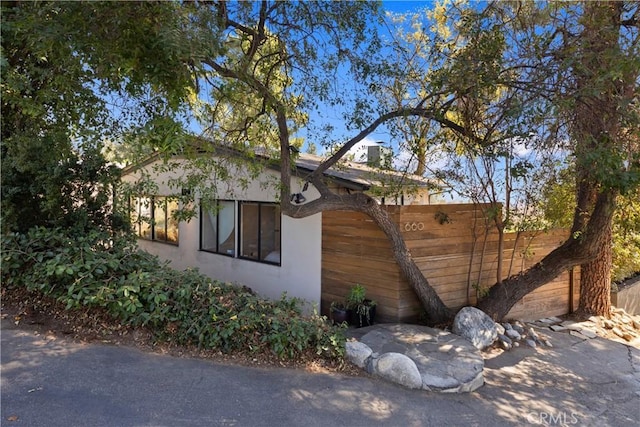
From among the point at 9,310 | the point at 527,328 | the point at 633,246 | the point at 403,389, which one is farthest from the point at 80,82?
the point at 633,246

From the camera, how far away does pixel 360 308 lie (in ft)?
21.5

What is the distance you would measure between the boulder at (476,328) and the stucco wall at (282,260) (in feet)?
8.08

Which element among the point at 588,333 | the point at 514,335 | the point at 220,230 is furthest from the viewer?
the point at 220,230

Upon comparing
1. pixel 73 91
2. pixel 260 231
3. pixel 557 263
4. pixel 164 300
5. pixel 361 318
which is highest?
pixel 73 91

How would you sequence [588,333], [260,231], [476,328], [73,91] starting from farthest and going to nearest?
[260,231] < [588,333] < [476,328] < [73,91]

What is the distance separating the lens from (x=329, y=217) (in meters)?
7.30

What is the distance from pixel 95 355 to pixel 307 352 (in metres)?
2.25

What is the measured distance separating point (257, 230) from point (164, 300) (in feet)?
12.6

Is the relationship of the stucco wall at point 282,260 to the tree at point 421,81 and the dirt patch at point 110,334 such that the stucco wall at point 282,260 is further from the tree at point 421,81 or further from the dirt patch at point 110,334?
the dirt patch at point 110,334

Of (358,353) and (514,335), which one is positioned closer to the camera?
(358,353)

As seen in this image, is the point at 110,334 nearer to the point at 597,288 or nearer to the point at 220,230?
the point at 220,230

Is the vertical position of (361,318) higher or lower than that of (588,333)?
higher

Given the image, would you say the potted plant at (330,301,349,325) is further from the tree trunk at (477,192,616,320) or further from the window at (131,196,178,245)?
the window at (131,196,178,245)

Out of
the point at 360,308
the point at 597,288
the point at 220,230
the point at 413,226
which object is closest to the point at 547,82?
the point at 413,226
